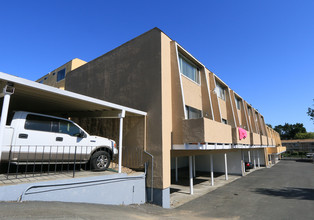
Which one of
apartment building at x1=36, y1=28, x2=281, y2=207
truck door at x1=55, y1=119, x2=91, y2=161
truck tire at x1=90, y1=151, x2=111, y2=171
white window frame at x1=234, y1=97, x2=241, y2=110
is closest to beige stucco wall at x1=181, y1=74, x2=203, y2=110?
apartment building at x1=36, y1=28, x2=281, y2=207

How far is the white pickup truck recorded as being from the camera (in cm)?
578

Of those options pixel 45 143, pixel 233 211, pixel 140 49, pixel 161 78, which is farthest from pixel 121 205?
pixel 140 49

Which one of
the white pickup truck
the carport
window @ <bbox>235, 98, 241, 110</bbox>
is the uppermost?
window @ <bbox>235, 98, 241, 110</bbox>

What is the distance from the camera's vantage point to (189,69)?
40.4 ft

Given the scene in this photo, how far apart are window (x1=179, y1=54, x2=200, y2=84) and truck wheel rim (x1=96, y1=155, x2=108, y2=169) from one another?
260 inches

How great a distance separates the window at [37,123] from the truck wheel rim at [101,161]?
2.29 m

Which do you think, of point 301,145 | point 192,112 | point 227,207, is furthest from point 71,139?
point 301,145

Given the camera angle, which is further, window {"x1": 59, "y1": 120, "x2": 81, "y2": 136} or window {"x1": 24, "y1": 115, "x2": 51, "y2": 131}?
window {"x1": 59, "y1": 120, "x2": 81, "y2": 136}

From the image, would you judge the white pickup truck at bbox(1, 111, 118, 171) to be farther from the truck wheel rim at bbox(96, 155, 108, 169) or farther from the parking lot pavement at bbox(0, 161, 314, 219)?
the parking lot pavement at bbox(0, 161, 314, 219)

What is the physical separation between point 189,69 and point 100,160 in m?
7.88

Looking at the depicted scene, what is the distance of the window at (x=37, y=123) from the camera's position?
6.21 meters

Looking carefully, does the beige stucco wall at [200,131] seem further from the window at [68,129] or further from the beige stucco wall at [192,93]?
the window at [68,129]

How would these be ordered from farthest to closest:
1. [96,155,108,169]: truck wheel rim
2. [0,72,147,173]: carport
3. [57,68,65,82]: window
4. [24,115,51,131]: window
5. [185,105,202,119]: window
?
1. [57,68,65,82]: window
2. [185,105,202,119]: window
3. [96,155,108,169]: truck wheel rim
4. [24,115,51,131]: window
5. [0,72,147,173]: carport

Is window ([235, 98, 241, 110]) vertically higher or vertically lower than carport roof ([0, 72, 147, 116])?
higher
